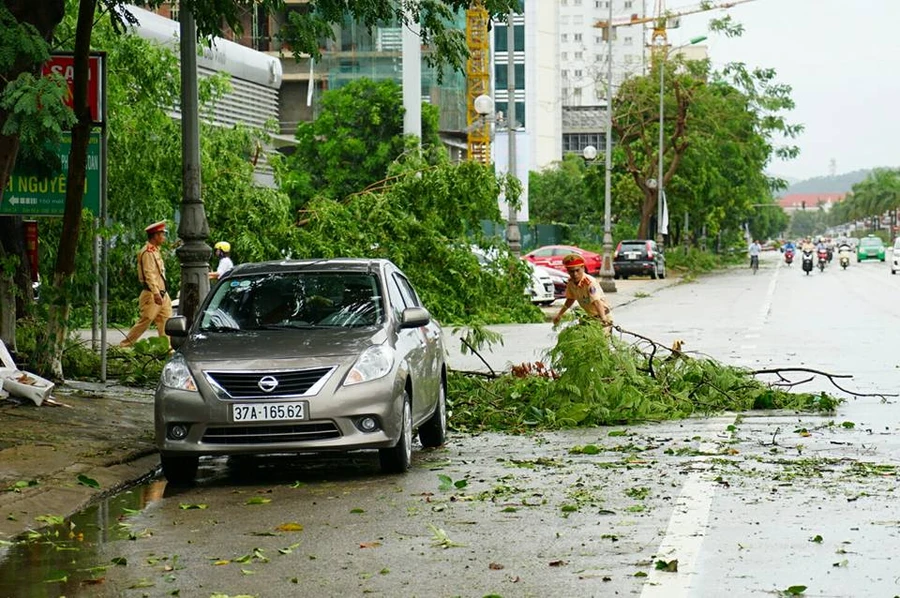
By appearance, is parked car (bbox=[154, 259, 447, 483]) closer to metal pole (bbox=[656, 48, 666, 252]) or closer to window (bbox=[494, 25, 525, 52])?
metal pole (bbox=[656, 48, 666, 252])

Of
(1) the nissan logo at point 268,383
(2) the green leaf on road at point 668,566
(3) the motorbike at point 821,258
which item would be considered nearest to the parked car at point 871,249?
(3) the motorbike at point 821,258

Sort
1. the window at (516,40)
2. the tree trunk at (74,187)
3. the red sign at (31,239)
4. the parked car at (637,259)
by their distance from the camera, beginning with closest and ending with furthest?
the tree trunk at (74,187) → the red sign at (31,239) → the parked car at (637,259) → the window at (516,40)

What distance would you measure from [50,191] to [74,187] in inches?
30.5

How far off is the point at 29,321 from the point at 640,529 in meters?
11.7

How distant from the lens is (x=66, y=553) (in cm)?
814

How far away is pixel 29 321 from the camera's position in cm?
1847

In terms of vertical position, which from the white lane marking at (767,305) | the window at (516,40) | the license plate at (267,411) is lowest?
the white lane marking at (767,305)

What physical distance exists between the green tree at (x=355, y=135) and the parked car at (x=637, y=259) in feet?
30.2

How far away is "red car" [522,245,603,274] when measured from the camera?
57.0m

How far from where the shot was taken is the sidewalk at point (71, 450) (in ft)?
32.3

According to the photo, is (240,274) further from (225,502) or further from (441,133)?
(441,133)

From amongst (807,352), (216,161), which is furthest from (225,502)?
(216,161)

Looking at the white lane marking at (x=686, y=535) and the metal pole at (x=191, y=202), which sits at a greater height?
the metal pole at (x=191, y=202)

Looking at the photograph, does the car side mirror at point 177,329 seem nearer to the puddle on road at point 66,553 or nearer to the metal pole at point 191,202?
the puddle on road at point 66,553
